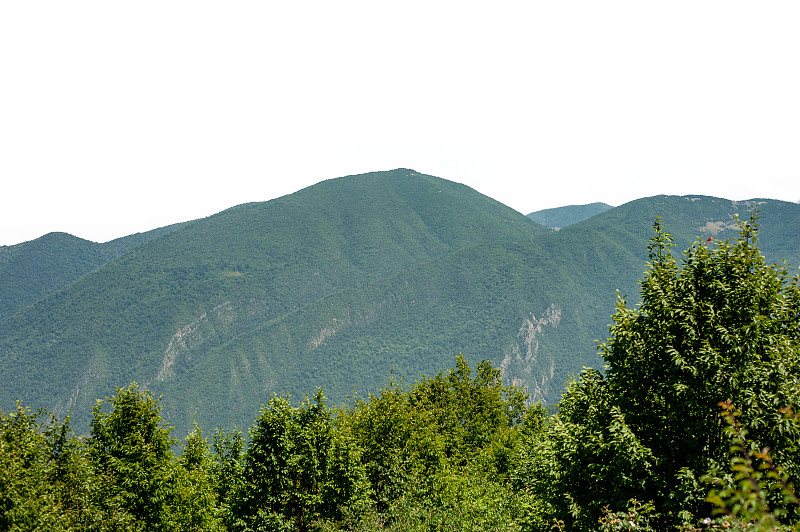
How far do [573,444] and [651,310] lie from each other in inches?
210

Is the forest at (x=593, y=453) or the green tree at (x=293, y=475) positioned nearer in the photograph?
the forest at (x=593, y=453)

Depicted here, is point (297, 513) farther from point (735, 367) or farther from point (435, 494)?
point (735, 367)

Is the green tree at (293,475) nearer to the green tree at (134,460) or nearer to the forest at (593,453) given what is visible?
the forest at (593,453)

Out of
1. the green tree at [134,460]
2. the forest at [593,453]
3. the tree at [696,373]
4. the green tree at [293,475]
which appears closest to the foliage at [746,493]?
the forest at [593,453]

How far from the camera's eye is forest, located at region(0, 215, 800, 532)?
13500mm

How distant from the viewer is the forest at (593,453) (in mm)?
13500

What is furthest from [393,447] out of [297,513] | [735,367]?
[735,367]

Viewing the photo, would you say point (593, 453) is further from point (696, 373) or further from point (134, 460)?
point (134, 460)

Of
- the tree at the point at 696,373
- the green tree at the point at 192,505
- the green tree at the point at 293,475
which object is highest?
the tree at the point at 696,373

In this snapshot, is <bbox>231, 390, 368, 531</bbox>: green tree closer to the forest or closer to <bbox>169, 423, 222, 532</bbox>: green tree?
the forest

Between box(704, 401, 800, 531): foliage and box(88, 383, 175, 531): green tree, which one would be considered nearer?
box(704, 401, 800, 531): foliage

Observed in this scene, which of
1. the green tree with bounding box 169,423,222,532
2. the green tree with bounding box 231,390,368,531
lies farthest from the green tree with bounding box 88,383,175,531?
the green tree with bounding box 231,390,368,531

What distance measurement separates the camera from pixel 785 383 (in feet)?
44.7

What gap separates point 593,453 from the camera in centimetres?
1733
